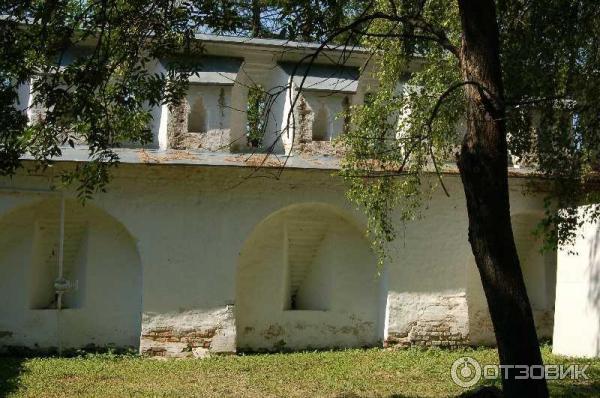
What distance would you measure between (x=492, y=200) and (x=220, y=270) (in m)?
5.82

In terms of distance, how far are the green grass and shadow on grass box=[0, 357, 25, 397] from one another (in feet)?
0.04

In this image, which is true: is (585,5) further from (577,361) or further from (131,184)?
(131,184)

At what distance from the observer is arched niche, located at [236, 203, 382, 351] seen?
1120 cm

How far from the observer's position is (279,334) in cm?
1123

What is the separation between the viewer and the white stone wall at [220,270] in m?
10.6

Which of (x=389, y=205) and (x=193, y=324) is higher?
(x=389, y=205)

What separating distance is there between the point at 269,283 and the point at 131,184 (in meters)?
2.52

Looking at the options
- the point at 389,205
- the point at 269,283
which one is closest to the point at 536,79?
the point at 389,205

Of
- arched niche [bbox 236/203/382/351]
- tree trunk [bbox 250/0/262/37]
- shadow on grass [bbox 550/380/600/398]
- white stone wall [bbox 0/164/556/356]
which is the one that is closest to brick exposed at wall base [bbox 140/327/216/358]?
white stone wall [bbox 0/164/556/356]

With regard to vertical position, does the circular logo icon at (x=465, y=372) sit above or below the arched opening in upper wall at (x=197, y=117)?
below

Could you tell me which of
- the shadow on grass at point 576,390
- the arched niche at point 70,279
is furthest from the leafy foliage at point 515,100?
the arched niche at point 70,279

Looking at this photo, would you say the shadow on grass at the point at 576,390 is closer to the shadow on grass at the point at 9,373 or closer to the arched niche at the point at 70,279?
the shadow on grass at the point at 9,373

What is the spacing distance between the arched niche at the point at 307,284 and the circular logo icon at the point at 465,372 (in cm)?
177

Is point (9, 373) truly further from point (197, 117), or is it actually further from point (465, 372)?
point (465, 372)
